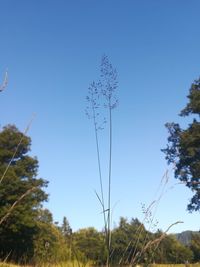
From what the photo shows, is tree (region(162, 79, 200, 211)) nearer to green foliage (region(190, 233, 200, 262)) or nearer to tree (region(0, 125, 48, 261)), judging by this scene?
tree (region(0, 125, 48, 261))

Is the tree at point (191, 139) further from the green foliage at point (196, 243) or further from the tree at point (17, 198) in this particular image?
the green foliage at point (196, 243)

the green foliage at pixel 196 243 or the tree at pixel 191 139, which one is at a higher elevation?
the tree at pixel 191 139

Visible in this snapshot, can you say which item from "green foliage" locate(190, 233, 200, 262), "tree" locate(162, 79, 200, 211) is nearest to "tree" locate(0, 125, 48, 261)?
"tree" locate(162, 79, 200, 211)

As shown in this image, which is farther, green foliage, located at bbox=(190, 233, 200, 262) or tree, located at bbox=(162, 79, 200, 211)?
tree, located at bbox=(162, 79, 200, 211)

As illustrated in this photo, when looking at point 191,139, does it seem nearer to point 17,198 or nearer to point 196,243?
point 17,198

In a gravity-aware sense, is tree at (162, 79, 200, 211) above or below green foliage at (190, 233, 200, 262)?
above

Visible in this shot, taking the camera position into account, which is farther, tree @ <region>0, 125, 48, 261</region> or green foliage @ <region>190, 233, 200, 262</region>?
tree @ <region>0, 125, 48, 261</region>

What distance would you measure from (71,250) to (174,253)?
1.15 metres

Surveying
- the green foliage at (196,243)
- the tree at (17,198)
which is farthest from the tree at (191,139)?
the green foliage at (196,243)

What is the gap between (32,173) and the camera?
53.9m

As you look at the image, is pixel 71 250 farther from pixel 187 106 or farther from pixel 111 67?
pixel 187 106

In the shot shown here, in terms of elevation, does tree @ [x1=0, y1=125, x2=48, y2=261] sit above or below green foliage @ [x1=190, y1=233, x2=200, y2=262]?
above

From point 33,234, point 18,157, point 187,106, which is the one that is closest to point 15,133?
point 18,157

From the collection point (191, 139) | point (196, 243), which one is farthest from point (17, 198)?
point (196, 243)
